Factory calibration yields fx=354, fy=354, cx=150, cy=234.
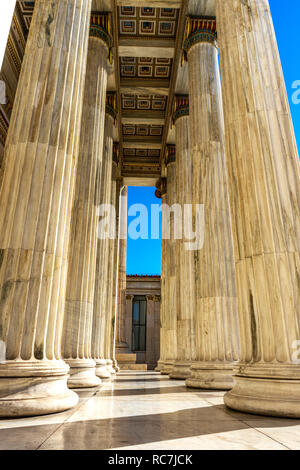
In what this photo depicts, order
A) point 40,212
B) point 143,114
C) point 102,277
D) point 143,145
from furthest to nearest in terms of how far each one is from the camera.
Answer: point 143,145 → point 143,114 → point 102,277 → point 40,212

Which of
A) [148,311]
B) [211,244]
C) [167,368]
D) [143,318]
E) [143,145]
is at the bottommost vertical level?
[167,368]

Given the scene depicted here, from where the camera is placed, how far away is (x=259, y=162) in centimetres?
1045

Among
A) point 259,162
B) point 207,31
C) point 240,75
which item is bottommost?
point 259,162

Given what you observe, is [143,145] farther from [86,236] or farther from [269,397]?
[269,397]

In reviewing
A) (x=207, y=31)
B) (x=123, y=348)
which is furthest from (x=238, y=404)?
(x=123, y=348)

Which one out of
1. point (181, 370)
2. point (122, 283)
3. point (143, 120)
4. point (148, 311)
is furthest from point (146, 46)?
point (148, 311)

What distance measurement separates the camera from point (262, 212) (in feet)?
33.0

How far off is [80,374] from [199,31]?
72.7 ft

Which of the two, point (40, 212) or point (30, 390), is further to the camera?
point (40, 212)

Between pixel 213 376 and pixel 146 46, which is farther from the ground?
pixel 146 46

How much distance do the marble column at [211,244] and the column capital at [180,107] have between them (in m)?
8.22

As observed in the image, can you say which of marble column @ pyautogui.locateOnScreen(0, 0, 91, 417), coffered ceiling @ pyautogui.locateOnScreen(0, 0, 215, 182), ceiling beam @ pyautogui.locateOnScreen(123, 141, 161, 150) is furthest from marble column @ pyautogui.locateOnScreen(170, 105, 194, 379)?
marble column @ pyautogui.locateOnScreen(0, 0, 91, 417)
